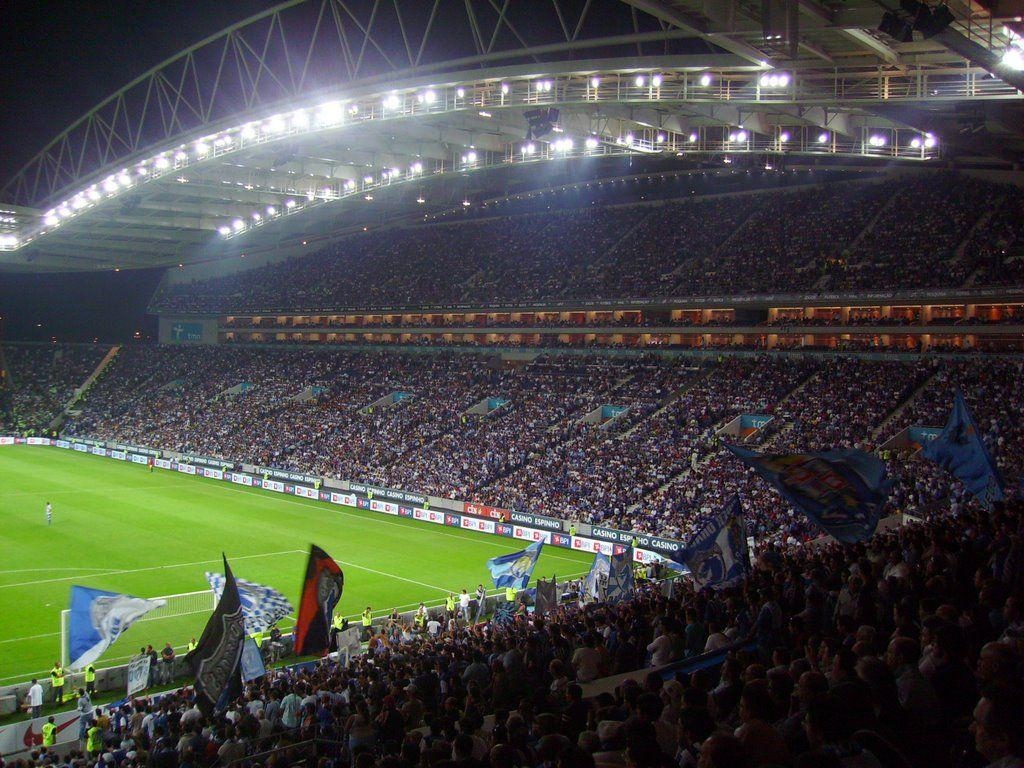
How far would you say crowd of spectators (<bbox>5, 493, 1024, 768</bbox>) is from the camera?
5.16 m

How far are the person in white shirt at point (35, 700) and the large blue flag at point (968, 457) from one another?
21.1 metres

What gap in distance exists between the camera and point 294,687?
51.3 ft

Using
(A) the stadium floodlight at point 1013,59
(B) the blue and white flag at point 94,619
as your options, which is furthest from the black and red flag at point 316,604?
(A) the stadium floodlight at point 1013,59

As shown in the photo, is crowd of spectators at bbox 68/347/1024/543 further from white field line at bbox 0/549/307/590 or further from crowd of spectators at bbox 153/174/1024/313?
white field line at bbox 0/549/307/590

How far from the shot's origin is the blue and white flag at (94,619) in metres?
17.1

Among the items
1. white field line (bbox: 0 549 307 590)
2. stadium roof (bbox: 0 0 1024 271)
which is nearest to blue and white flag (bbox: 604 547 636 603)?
stadium roof (bbox: 0 0 1024 271)

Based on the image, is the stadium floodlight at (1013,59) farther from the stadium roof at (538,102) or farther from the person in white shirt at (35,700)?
the person in white shirt at (35,700)

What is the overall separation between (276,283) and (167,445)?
2240cm

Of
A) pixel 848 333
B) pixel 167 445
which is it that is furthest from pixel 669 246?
pixel 167 445

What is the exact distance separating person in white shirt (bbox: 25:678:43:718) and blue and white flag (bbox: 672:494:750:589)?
1511 cm

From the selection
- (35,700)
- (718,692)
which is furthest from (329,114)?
(718,692)

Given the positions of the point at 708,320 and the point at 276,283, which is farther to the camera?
the point at 276,283

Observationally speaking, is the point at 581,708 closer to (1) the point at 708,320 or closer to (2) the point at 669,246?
(1) the point at 708,320

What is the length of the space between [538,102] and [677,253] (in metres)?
25.8
